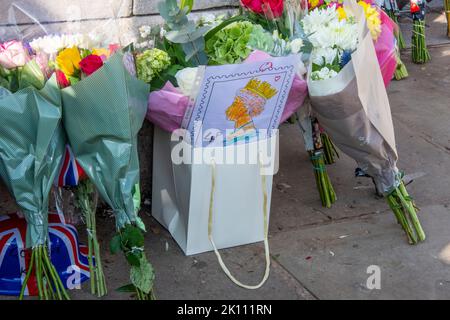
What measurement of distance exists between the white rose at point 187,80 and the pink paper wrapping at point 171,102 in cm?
3

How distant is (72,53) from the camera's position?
3242mm

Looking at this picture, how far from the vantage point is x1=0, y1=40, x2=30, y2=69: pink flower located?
10.5ft

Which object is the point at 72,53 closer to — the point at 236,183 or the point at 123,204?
the point at 123,204

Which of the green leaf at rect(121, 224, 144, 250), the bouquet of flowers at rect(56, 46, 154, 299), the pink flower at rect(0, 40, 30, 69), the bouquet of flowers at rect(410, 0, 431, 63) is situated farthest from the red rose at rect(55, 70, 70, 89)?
the bouquet of flowers at rect(410, 0, 431, 63)

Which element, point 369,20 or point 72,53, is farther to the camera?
point 369,20

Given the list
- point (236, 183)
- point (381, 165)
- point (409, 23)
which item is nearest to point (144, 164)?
point (236, 183)

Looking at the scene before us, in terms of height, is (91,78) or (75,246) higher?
(91,78)

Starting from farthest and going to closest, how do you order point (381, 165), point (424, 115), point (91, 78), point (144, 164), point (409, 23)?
point (409, 23) < point (424, 115) < point (144, 164) < point (381, 165) < point (91, 78)

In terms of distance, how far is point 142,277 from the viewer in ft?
10.8

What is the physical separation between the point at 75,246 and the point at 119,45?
964 millimetres

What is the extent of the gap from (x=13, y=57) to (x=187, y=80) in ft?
2.47

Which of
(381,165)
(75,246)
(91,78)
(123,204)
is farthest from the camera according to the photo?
(381,165)

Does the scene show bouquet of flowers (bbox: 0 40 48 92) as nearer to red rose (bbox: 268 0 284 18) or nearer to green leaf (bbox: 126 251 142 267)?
green leaf (bbox: 126 251 142 267)

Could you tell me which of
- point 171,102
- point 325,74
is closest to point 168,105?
point 171,102
